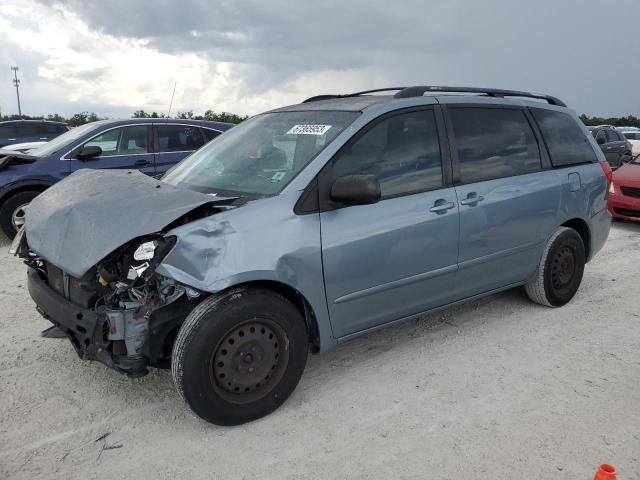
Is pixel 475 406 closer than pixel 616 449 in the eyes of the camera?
Answer: No

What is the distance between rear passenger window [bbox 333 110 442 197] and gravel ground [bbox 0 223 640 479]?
123cm

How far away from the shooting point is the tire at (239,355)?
2.79 metres

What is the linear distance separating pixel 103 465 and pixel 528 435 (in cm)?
218

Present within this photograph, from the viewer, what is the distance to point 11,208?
7105 mm

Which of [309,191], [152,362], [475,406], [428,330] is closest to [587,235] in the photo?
[428,330]

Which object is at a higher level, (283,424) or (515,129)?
(515,129)

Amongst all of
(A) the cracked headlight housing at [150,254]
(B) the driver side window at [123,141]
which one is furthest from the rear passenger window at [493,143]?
(B) the driver side window at [123,141]

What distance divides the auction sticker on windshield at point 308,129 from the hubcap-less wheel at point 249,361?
4.12 feet

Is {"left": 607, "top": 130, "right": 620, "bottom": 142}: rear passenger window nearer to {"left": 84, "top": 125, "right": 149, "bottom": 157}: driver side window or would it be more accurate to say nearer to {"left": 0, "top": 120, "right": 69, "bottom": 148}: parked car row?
{"left": 84, "top": 125, "right": 149, "bottom": 157}: driver side window

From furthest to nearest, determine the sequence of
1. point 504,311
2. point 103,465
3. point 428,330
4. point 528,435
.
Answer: point 504,311 → point 428,330 → point 528,435 → point 103,465

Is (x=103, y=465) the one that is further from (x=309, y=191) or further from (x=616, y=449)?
(x=616, y=449)

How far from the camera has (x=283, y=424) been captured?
10.0 feet

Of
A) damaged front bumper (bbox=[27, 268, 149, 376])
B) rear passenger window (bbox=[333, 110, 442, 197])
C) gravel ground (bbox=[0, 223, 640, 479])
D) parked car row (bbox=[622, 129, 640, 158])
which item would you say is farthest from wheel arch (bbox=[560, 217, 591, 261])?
parked car row (bbox=[622, 129, 640, 158])

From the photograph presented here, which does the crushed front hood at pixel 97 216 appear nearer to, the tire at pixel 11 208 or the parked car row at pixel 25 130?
the tire at pixel 11 208
